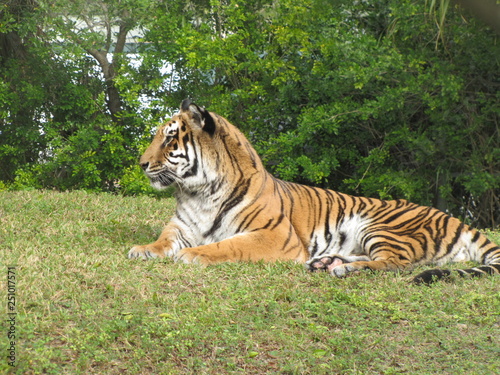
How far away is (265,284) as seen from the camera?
4.84 m

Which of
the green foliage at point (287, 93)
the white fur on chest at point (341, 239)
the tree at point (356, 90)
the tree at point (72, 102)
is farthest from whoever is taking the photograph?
the tree at point (72, 102)

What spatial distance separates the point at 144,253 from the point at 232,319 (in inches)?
56.6

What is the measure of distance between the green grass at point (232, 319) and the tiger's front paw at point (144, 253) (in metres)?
0.14

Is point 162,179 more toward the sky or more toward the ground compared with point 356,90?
more toward the ground

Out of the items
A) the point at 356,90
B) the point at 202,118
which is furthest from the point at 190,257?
the point at 356,90

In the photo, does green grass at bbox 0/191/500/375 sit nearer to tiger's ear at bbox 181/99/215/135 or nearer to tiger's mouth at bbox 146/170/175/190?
tiger's mouth at bbox 146/170/175/190

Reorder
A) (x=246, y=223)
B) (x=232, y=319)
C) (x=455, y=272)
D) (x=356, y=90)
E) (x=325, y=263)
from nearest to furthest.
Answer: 1. (x=232, y=319)
2. (x=455, y=272)
3. (x=325, y=263)
4. (x=246, y=223)
5. (x=356, y=90)

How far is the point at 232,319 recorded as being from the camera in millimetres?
Answer: 4184

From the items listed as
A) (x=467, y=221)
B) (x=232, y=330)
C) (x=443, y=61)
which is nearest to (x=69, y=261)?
(x=232, y=330)

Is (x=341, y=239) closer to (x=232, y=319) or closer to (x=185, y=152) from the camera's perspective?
(x=185, y=152)

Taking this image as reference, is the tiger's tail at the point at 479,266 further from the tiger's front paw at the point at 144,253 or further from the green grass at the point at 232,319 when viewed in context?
the tiger's front paw at the point at 144,253

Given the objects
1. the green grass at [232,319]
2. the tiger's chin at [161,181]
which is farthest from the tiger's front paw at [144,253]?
the tiger's chin at [161,181]

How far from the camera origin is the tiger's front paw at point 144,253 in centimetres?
536

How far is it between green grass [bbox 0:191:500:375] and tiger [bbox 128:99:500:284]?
0.25 meters
